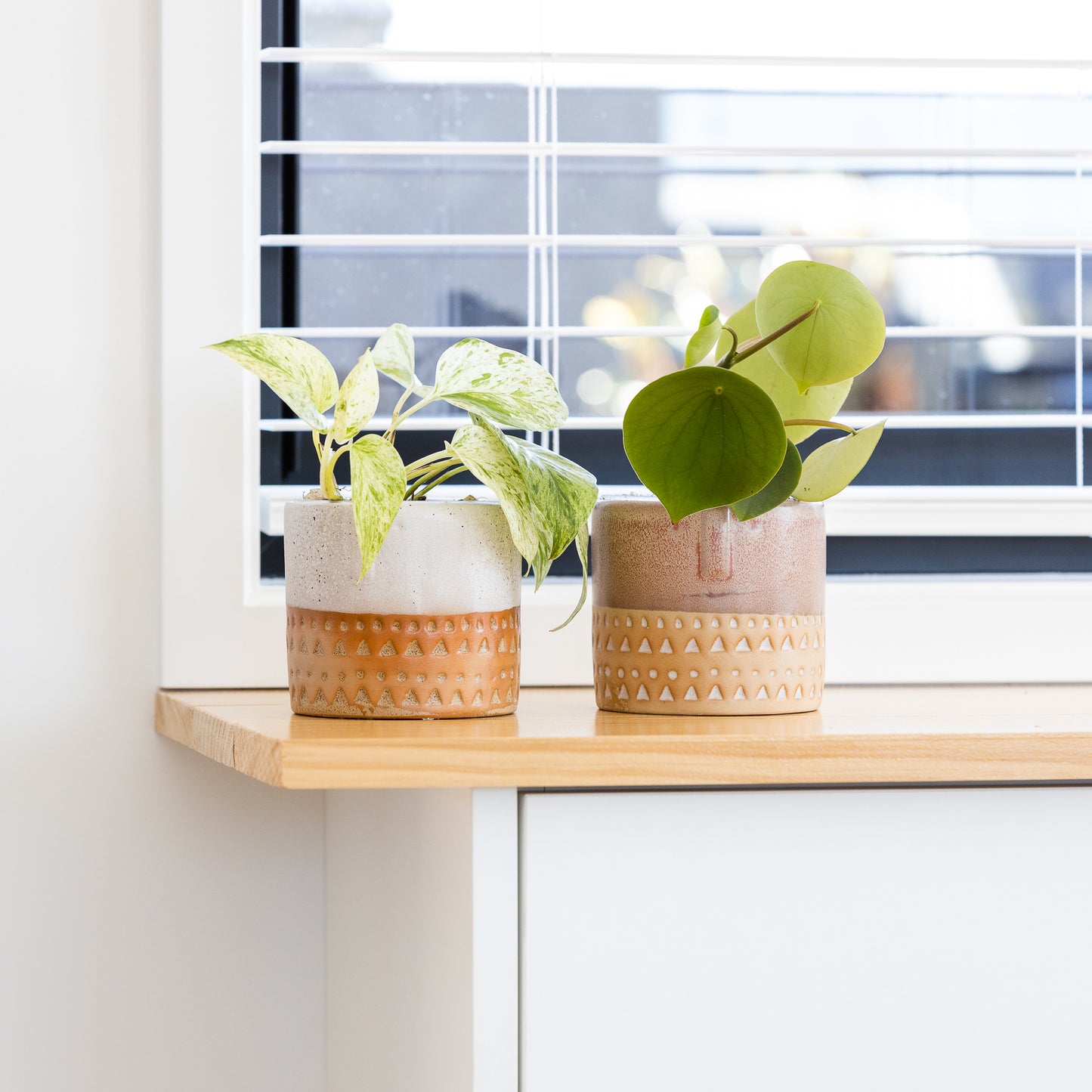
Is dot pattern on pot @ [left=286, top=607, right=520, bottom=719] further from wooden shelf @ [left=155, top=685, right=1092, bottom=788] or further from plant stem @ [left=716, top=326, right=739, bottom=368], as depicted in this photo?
plant stem @ [left=716, top=326, right=739, bottom=368]

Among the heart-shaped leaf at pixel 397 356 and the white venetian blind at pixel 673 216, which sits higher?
the white venetian blind at pixel 673 216

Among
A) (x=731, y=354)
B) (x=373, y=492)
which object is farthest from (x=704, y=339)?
(x=373, y=492)

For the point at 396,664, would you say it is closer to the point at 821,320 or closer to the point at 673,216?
the point at 821,320

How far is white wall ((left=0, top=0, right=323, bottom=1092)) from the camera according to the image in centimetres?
90

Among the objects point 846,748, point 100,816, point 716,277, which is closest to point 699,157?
point 716,277

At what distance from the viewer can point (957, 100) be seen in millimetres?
1061

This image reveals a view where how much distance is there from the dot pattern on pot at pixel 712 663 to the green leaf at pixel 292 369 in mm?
233

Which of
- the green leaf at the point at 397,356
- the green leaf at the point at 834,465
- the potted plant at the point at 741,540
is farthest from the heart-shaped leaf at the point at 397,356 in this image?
the green leaf at the point at 834,465

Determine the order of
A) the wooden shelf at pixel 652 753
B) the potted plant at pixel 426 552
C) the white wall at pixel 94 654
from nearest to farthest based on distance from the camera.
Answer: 1. the wooden shelf at pixel 652 753
2. the potted plant at pixel 426 552
3. the white wall at pixel 94 654

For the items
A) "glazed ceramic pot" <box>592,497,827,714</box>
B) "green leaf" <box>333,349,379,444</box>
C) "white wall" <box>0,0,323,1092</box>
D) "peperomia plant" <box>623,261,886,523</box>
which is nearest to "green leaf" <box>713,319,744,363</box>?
"peperomia plant" <box>623,261,886,523</box>

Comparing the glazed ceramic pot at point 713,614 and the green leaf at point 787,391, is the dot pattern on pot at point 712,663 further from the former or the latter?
the green leaf at point 787,391

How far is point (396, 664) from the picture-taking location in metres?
0.69

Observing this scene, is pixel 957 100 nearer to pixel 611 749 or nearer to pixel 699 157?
pixel 699 157

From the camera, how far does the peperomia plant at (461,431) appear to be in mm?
650
